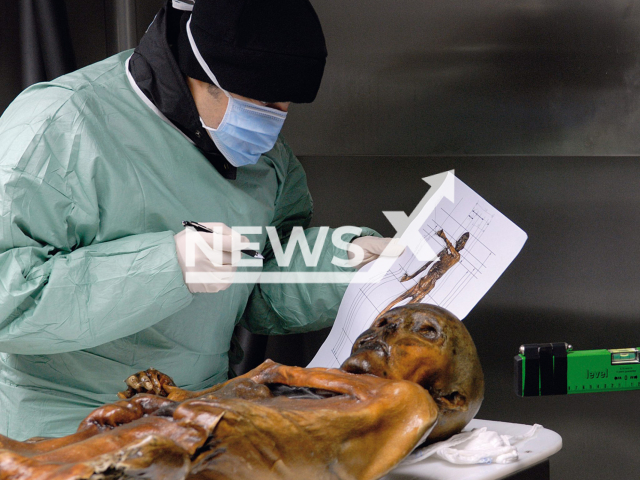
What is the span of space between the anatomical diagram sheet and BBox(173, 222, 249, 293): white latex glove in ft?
1.16

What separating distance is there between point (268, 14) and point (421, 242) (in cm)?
56

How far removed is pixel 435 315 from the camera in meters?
1.09

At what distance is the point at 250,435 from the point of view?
800 millimetres

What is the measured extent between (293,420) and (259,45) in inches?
25.6

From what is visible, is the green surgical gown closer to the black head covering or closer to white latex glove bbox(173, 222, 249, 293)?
white latex glove bbox(173, 222, 249, 293)

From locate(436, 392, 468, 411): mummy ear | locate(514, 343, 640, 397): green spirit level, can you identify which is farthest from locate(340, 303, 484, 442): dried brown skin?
locate(514, 343, 640, 397): green spirit level

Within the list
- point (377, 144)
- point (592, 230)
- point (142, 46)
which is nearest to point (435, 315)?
point (592, 230)

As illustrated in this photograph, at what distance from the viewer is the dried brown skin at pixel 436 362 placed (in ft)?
3.45

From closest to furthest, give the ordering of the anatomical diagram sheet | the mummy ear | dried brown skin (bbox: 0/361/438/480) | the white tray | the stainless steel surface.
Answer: dried brown skin (bbox: 0/361/438/480), the white tray, the mummy ear, the anatomical diagram sheet, the stainless steel surface

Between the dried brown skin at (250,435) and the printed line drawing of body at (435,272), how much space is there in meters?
0.35

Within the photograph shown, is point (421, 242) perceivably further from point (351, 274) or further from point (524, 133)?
point (524, 133)

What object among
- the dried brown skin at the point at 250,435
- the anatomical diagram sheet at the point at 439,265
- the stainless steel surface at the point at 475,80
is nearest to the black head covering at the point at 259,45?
the anatomical diagram sheet at the point at 439,265

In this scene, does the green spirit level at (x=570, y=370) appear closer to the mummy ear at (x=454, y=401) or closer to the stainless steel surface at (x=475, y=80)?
the mummy ear at (x=454, y=401)

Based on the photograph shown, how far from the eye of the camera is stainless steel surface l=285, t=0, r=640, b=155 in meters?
1.47
